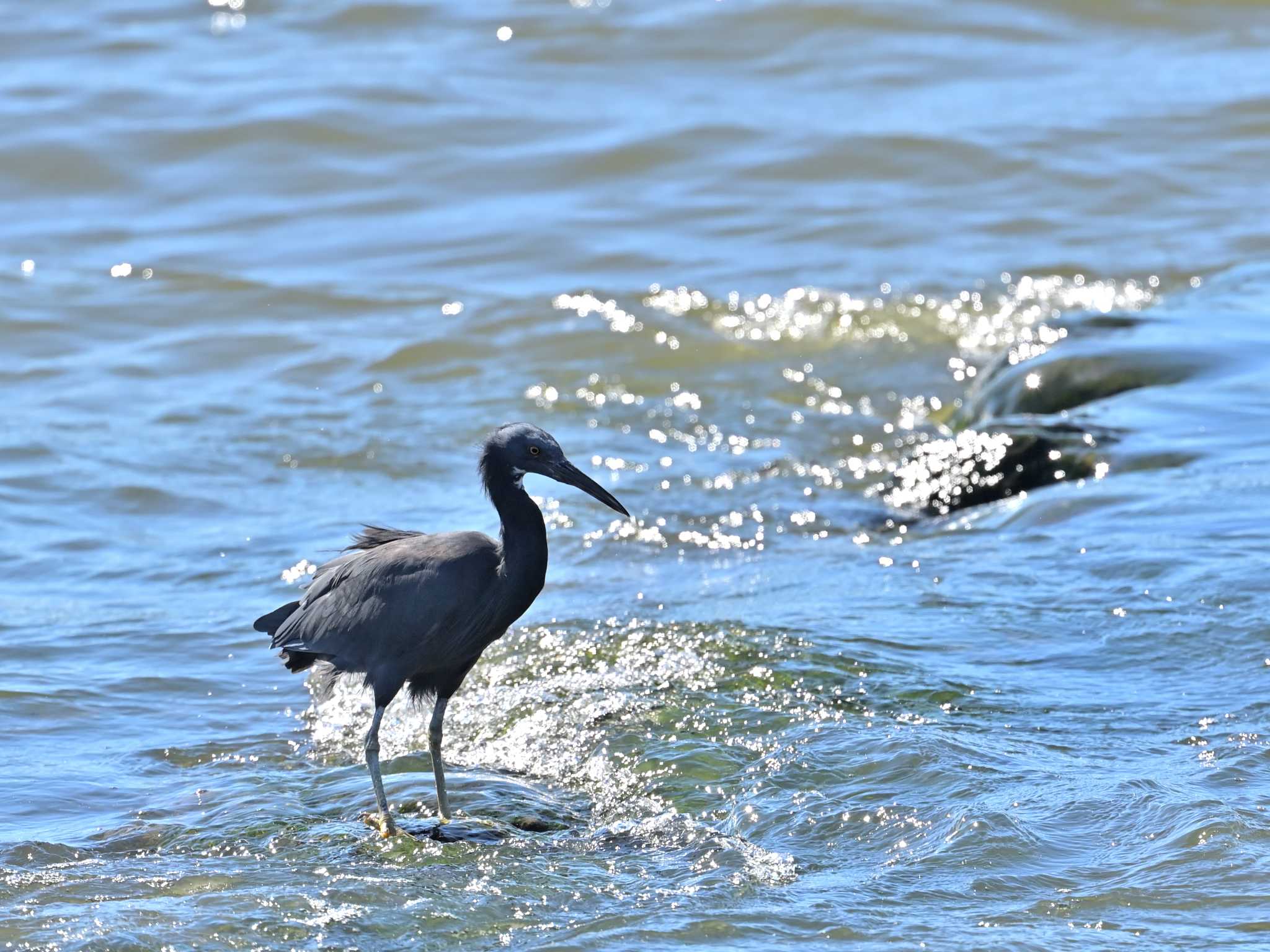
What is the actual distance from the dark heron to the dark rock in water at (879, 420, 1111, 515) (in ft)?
12.0

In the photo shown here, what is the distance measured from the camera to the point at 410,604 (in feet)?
16.4

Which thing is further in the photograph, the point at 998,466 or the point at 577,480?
the point at 998,466

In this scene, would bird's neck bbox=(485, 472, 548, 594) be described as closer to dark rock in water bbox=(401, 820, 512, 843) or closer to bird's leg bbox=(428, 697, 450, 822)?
bird's leg bbox=(428, 697, 450, 822)

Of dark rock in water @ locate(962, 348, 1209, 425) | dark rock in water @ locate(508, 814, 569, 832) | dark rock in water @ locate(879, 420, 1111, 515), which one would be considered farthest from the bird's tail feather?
dark rock in water @ locate(962, 348, 1209, 425)

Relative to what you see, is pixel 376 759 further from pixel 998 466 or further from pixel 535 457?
pixel 998 466

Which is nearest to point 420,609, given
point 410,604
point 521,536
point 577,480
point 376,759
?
point 410,604

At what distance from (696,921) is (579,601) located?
2.87 m

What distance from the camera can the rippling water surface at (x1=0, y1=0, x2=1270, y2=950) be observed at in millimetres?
4645

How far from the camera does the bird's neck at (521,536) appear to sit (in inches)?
198

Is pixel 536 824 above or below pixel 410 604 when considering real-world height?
below

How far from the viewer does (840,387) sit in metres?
10.9

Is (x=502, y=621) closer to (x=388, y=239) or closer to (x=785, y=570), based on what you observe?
(x=785, y=570)

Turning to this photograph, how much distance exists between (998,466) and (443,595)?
413cm

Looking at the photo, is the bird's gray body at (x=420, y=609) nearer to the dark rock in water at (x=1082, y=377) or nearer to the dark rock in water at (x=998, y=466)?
the dark rock in water at (x=998, y=466)
